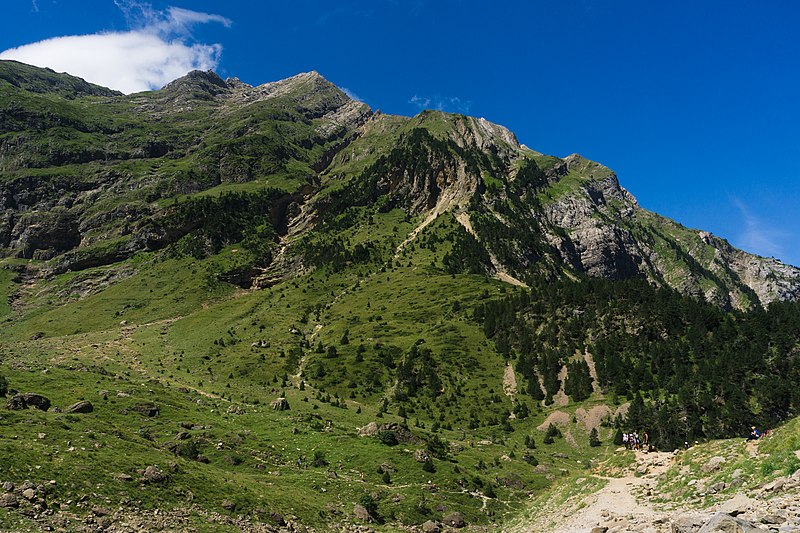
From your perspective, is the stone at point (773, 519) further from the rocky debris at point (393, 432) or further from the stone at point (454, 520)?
the rocky debris at point (393, 432)

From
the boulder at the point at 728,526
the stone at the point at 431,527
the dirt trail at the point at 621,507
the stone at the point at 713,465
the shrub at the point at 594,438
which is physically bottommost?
the stone at the point at 431,527

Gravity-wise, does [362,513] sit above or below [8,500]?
below

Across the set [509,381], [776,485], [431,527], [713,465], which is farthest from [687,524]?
[509,381]

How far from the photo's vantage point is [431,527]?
121 feet

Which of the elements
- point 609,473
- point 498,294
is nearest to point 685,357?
point 498,294

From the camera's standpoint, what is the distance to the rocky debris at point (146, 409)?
50.1m

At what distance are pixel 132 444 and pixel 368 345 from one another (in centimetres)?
8562

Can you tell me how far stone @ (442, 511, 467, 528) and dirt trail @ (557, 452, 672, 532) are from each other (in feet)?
37.5

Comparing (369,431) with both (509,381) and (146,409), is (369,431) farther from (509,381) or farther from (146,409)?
(509,381)

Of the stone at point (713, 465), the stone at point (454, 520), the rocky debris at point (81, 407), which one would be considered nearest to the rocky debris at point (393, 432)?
the stone at point (454, 520)

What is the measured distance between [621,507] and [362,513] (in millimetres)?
19064

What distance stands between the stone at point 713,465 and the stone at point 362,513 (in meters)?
23.7

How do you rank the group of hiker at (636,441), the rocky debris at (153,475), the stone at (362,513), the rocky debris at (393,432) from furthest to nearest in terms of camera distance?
the group of hiker at (636,441) < the rocky debris at (393,432) < the stone at (362,513) < the rocky debris at (153,475)

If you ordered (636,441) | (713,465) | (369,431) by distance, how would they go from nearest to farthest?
(713,465) < (369,431) < (636,441)
